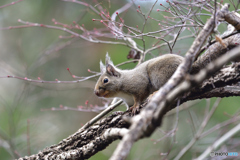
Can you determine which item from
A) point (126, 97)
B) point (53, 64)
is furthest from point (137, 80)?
point (53, 64)

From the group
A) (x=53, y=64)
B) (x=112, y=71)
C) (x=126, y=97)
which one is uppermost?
(x=53, y=64)

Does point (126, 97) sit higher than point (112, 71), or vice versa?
point (112, 71)

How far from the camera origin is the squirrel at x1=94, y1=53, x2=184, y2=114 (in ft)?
11.5

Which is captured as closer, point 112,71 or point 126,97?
point 126,97

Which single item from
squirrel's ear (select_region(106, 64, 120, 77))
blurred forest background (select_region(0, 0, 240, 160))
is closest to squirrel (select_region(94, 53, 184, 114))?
squirrel's ear (select_region(106, 64, 120, 77))

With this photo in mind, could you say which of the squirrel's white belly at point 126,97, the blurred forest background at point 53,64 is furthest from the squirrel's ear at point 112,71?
the blurred forest background at point 53,64

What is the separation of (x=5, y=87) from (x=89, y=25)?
3.39 m

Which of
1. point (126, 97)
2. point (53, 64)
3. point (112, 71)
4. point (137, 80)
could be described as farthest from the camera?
point (53, 64)

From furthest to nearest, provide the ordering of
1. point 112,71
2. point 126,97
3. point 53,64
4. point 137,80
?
point 53,64, point 112,71, point 126,97, point 137,80

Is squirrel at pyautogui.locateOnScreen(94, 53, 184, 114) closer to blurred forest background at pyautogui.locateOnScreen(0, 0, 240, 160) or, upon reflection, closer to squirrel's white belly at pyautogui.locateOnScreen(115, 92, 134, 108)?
squirrel's white belly at pyautogui.locateOnScreen(115, 92, 134, 108)

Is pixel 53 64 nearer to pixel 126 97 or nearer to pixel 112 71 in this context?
pixel 112 71

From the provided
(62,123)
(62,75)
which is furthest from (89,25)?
(62,123)

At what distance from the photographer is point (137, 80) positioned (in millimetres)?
3861

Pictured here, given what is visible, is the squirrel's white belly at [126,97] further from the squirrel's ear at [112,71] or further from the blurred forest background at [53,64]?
the blurred forest background at [53,64]
